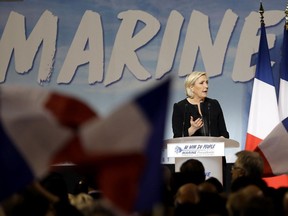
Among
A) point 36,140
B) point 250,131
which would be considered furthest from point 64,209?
point 250,131

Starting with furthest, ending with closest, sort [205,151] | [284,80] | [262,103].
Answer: [284,80]
[262,103]
[205,151]

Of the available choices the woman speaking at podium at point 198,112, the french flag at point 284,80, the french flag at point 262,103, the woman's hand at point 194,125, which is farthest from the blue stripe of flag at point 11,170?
the french flag at point 284,80

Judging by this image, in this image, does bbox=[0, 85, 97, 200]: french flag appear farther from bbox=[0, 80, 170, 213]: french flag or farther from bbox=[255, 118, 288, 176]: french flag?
bbox=[255, 118, 288, 176]: french flag

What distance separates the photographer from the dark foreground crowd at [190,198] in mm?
4430

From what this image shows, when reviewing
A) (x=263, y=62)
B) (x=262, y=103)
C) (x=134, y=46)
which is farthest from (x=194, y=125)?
(x=134, y=46)

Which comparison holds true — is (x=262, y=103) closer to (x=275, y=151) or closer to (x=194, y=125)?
(x=194, y=125)

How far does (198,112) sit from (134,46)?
1.97 metres

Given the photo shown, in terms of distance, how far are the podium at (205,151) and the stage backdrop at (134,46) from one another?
88.3 inches

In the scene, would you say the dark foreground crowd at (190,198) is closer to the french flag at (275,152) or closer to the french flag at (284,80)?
the french flag at (275,152)

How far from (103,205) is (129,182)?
0.62ft

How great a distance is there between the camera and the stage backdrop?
9.89m

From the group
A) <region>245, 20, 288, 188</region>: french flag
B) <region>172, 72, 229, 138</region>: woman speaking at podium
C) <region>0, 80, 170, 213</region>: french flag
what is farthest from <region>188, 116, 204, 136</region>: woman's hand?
<region>0, 80, 170, 213</region>: french flag

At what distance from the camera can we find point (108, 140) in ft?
11.2

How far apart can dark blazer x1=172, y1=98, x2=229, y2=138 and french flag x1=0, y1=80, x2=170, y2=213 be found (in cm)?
455
